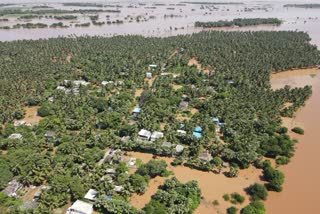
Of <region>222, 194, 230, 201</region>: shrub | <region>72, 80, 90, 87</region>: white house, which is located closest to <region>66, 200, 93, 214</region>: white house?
<region>222, 194, 230, 201</region>: shrub

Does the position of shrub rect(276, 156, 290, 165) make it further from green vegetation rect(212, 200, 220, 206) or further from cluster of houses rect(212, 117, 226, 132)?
green vegetation rect(212, 200, 220, 206)

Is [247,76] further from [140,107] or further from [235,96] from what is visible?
[140,107]

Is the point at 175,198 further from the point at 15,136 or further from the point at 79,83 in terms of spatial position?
the point at 79,83

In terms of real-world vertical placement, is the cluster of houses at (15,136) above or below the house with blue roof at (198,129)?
above

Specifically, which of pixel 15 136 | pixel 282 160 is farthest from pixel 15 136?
pixel 282 160

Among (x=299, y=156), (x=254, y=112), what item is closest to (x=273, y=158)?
(x=299, y=156)

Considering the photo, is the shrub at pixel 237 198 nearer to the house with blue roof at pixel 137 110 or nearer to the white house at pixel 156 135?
the white house at pixel 156 135

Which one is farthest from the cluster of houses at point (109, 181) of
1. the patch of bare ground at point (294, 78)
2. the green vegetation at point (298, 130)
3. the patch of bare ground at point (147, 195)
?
the patch of bare ground at point (294, 78)
